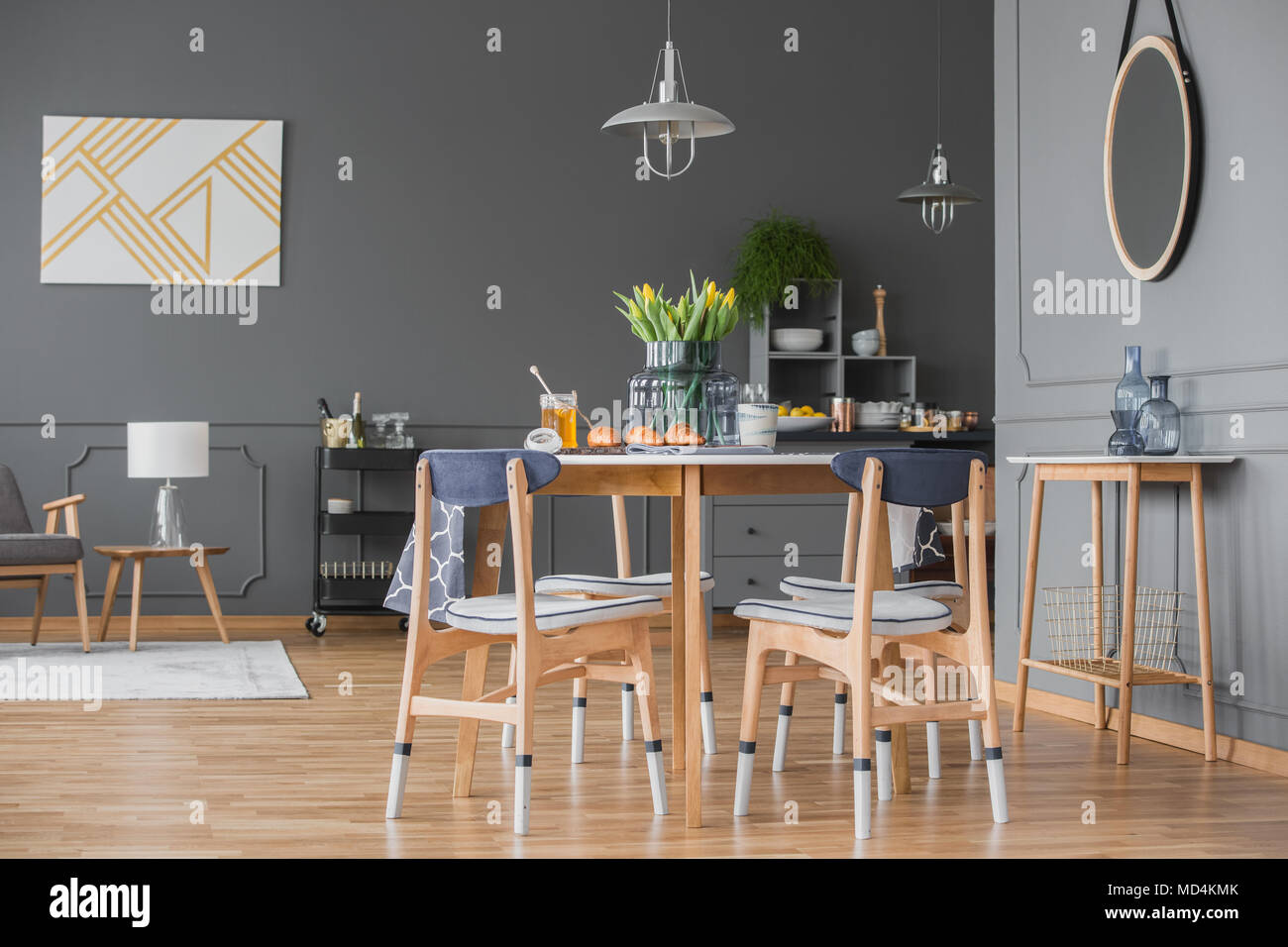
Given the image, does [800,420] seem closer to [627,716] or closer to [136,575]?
[627,716]

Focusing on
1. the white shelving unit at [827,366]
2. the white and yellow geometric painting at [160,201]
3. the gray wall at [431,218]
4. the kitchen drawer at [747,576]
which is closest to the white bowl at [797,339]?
the white shelving unit at [827,366]

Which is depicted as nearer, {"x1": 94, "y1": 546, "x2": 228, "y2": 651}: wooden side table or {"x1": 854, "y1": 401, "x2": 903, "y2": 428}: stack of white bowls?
{"x1": 94, "y1": 546, "x2": 228, "y2": 651}: wooden side table

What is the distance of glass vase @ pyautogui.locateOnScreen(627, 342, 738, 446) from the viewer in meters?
3.29

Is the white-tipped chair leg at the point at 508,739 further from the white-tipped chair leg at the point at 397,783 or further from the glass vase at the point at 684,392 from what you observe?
the glass vase at the point at 684,392

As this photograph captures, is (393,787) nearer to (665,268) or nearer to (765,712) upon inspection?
(765,712)

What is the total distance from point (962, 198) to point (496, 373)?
2.42 metres

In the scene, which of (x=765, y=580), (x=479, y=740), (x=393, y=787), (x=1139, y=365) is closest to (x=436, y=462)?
(x=393, y=787)

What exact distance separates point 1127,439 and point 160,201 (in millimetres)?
4782

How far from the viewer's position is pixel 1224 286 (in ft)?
11.7

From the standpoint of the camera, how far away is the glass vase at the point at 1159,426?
363cm

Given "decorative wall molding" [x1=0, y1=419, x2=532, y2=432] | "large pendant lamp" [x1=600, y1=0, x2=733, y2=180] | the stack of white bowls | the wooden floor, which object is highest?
"large pendant lamp" [x1=600, y1=0, x2=733, y2=180]

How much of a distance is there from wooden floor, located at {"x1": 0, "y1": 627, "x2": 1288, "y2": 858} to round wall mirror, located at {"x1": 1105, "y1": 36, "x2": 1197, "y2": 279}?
1.47 m

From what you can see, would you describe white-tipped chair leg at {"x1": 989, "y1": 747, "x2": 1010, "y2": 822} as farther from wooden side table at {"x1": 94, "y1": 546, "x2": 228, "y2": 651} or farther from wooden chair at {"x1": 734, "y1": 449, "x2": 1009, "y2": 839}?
wooden side table at {"x1": 94, "y1": 546, "x2": 228, "y2": 651}

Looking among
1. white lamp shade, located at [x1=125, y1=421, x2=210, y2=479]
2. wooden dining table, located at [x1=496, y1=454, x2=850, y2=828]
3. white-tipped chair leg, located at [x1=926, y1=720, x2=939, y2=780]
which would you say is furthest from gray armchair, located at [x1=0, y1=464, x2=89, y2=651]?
white-tipped chair leg, located at [x1=926, y1=720, x2=939, y2=780]
